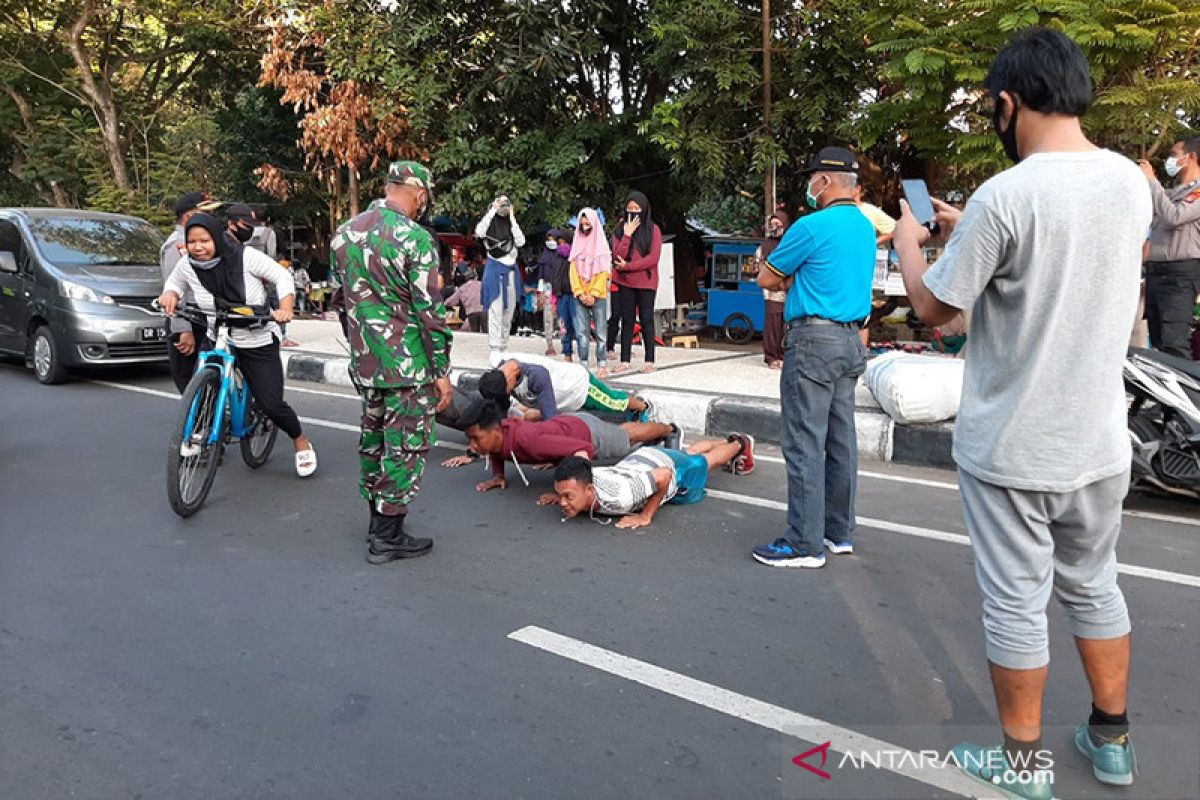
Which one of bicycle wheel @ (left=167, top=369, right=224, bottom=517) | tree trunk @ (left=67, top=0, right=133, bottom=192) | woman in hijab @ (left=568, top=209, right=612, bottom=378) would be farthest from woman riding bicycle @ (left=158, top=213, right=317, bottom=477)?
tree trunk @ (left=67, top=0, right=133, bottom=192)

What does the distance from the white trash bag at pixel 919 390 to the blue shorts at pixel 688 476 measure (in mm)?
1834

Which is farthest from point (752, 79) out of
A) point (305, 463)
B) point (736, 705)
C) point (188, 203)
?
point (736, 705)

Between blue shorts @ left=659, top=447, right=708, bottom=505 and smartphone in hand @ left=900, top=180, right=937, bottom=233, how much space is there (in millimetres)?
2608

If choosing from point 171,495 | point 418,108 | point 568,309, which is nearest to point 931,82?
point 568,309

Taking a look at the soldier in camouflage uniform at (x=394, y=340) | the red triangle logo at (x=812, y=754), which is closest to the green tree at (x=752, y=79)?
the soldier in camouflage uniform at (x=394, y=340)

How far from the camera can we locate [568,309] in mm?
10094

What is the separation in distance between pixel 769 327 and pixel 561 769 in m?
7.32

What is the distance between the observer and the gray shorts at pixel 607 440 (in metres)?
5.18

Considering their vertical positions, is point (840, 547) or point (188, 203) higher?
point (188, 203)

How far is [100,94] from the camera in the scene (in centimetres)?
1880

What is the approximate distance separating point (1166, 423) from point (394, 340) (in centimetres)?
408

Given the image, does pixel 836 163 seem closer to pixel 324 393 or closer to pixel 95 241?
pixel 324 393

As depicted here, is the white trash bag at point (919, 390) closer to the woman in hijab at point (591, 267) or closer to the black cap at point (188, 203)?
the woman in hijab at point (591, 267)

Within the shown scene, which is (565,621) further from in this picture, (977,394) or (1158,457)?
(1158,457)
